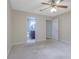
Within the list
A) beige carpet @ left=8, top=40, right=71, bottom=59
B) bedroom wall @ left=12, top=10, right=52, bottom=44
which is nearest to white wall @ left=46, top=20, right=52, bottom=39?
bedroom wall @ left=12, top=10, right=52, bottom=44

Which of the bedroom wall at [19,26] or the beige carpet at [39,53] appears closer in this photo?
the beige carpet at [39,53]

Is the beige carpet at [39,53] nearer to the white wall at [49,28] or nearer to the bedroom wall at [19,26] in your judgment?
the bedroom wall at [19,26]

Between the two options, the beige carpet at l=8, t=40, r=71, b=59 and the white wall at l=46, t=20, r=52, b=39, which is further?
the white wall at l=46, t=20, r=52, b=39

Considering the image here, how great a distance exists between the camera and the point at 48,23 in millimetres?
8375

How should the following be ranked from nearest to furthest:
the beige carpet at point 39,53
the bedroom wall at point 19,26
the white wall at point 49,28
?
the beige carpet at point 39,53 → the bedroom wall at point 19,26 → the white wall at point 49,28

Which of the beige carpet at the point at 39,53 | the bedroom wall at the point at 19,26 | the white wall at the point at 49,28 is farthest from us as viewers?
the white wall at the point at 49,28

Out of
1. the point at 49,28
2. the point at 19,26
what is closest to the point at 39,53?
the point at 19,26

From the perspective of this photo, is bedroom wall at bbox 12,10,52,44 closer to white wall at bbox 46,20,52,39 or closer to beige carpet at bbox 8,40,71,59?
beige carpet at bbox 8,40,71,59

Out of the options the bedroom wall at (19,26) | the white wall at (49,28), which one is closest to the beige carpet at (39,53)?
the bedroom wall at (19,26)

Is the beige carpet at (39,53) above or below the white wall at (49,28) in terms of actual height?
below

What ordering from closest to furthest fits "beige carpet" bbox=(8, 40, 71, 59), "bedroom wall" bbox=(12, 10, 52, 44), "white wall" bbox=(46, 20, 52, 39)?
"beige carpet" bbox=(8, 40, 71, 59)
"bedroom wall" bbox=(12, 10, 52, 44)
"white wall" bbox=(46, 20, 52, 39)

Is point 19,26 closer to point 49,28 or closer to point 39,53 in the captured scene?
point 39,53

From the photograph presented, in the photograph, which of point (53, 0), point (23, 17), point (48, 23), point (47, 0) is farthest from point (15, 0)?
point (48, 23)
